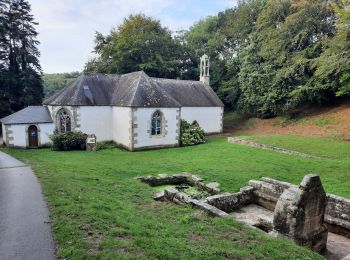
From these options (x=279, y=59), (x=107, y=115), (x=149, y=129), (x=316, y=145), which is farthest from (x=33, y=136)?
(x=279, y=59)

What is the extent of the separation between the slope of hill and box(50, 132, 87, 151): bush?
18531 millimetres

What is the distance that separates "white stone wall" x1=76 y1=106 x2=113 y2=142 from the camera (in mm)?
23609

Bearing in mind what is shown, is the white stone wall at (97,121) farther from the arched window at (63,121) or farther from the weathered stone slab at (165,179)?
the weathered stone slab at (165,179)

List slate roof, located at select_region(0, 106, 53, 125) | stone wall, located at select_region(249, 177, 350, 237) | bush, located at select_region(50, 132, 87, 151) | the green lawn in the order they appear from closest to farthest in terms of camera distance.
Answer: the green lawn → stone wall, located at select_region(249, 177, 350, 237) → bush, located at select_region(50, 132, 87, 151) → slate roof, located at select_region(0, 106, 53, 125)

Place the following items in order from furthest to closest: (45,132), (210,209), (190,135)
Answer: (190,135) → (45,132) → (210,209)

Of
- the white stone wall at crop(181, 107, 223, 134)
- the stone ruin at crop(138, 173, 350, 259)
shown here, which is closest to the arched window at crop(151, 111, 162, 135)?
the white stone wall at crop(181, 107, 223, 134)

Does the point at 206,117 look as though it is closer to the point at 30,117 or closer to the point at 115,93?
the point at 115,93

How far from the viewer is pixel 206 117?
31.5 meters

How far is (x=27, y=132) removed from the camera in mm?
22094

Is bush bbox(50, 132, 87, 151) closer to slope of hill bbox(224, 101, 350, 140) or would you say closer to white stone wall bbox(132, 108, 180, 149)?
white stone wall bbox(132, 108, 180, 149)

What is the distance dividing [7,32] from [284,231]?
35233 mm

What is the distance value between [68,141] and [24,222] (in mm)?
15094

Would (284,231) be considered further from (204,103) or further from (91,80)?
(204,103)

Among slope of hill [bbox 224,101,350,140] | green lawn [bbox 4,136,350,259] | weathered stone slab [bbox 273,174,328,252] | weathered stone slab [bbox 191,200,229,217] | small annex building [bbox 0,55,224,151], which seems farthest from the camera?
slope of hill [bbox 224,101,350,140]
